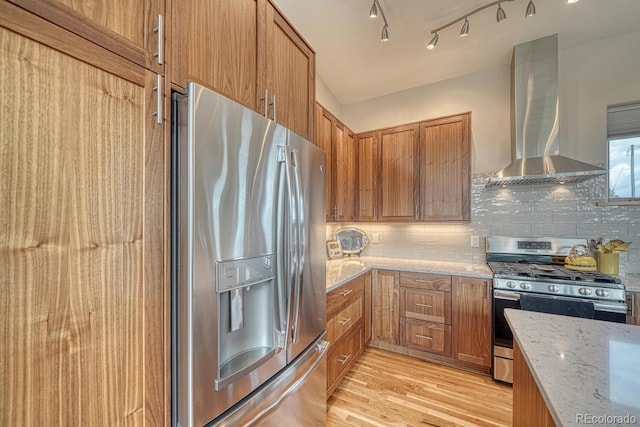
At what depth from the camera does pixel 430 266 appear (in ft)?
8.77

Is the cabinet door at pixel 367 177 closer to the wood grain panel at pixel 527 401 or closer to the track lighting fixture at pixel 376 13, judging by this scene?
the track lighting fixture at pixel 376 13

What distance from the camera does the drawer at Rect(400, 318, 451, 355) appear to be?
2400mm

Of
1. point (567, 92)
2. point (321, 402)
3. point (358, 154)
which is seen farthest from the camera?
point (358, 154)

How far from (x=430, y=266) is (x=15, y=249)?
9.32 feet

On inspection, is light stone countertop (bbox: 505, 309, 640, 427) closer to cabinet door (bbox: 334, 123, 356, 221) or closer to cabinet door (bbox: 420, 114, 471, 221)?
cabinet door (bbox: 420, 114, 471, 221)

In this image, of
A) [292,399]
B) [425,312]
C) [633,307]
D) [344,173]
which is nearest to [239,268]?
[292,399]

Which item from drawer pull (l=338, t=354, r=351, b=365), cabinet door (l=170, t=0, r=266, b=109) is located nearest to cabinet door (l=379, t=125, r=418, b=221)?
drawer pull (l=338, t=354, r=351, b=365)

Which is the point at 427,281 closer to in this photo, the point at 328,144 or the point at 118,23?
the point at 328,144

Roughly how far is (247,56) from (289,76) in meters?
0.33

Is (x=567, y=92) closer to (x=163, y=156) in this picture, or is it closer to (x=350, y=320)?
(x=350, y=320)

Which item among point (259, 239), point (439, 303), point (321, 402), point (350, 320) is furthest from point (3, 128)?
point (439, 303)

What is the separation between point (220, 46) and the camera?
97 centimetres

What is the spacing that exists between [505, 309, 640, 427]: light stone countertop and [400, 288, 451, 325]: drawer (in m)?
1.32

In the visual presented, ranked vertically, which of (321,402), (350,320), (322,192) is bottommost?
(321,402)
